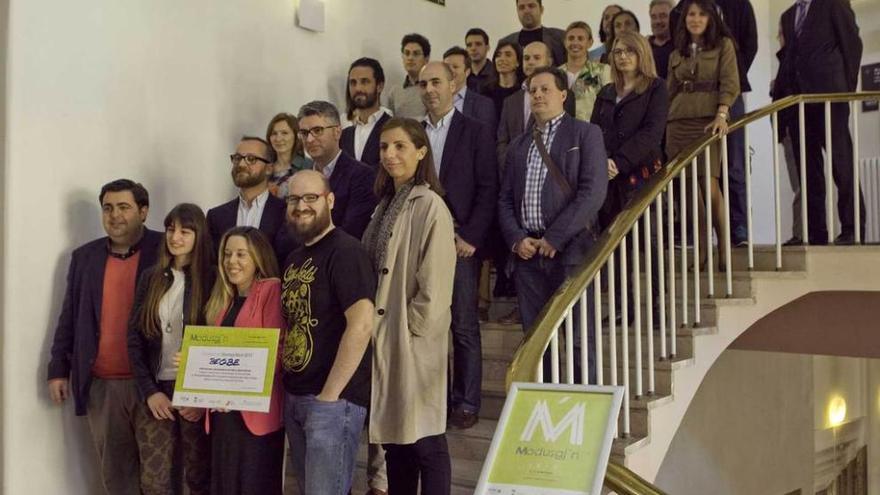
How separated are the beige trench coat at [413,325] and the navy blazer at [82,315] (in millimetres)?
1298

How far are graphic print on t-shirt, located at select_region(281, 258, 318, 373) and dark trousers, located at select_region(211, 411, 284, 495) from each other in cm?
31

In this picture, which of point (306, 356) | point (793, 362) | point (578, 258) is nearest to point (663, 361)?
point (578, 258)

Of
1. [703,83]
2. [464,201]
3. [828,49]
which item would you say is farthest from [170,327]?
[828,49]

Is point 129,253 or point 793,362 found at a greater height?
point 129,253

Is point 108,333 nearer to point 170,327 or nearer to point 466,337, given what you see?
point 170,327

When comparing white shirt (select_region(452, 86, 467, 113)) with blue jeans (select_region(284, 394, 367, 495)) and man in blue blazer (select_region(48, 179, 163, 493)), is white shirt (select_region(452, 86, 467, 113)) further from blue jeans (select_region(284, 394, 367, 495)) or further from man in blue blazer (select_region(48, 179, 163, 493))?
Result: blue jeans (select_region(284, 394, 367, 495))

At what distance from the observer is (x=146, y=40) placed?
15.3ft

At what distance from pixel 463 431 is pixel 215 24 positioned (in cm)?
257

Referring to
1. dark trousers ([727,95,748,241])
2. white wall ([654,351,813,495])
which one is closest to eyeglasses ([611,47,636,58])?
dark trousers ([727,95,748,241])

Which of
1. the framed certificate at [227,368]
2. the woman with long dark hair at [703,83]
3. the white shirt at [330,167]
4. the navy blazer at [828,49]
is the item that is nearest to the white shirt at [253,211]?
the white shirt at [330,167]

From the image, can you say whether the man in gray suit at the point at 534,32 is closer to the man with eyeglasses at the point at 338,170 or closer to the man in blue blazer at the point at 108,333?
the man with eyeglasses at the point at 338,170

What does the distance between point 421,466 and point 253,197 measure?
1.49 m

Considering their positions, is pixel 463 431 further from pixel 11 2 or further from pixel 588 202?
pixel 11 2

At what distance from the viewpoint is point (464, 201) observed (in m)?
3.85
